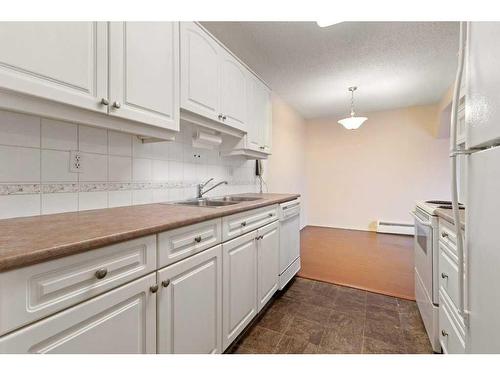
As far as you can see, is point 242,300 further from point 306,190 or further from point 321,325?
point 306,190

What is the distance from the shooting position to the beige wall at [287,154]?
11.7ft

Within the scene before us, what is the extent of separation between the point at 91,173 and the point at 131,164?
0.80 feet

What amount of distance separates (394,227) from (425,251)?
126 inches

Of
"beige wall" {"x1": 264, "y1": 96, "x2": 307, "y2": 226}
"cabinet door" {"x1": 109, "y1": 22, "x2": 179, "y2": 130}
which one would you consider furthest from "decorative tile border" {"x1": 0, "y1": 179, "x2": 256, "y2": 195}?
"beige wall" {"x1": 264, "y1": 96, "x2": 307, "y2": 226}

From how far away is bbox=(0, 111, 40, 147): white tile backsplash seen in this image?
956mm

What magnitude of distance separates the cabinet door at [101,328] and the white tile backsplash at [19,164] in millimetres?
742

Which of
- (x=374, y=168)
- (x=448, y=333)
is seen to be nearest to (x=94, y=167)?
(x=448, y=333)

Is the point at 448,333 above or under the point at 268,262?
under

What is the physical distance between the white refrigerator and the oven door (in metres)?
0.84

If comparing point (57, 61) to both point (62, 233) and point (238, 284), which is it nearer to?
point (62, 233)

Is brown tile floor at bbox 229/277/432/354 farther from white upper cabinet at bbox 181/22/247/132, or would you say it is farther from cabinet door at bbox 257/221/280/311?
white upper cabinet at bbox 181/22/247/132

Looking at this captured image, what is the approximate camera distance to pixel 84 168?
1210 mm
